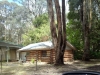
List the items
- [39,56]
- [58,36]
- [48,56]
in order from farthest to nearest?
[39,56] → [48,56] → [58,36]

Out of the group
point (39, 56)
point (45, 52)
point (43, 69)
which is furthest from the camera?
point (39, 56)

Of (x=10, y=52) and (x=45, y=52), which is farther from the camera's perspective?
(x=10, y=52)

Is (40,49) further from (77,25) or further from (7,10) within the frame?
(7,10)

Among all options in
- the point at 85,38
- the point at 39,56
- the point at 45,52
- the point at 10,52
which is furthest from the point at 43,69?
the point at 10,52

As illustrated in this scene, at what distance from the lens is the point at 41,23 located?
4606cm

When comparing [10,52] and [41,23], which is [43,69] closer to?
[10,52]

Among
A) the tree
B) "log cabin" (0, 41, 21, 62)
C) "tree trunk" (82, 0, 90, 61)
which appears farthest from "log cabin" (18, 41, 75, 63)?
the tree

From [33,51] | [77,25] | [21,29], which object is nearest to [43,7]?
[21,29]

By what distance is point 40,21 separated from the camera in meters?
46.1

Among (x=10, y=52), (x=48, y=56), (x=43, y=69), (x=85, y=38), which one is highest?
(x=85, y=38)

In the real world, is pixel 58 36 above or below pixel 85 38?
above

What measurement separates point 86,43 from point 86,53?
134cm

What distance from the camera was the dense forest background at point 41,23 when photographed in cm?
3105

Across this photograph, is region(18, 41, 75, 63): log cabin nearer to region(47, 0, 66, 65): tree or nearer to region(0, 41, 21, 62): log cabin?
region(0, 41, 21, 62): log cabin
